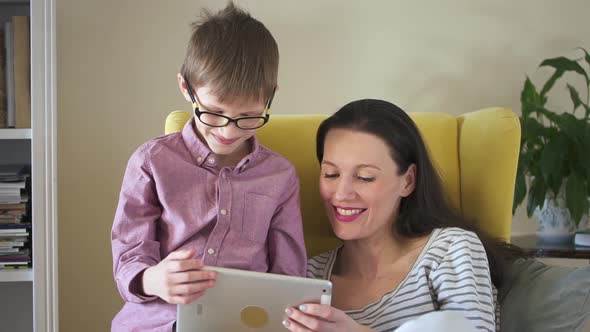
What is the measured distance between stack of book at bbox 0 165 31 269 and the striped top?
1016 millimetres

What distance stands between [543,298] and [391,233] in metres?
0.33

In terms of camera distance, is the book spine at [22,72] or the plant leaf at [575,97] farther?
the plant leaf at [575,97]

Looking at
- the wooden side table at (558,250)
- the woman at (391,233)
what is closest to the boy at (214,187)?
the woman at (391,233)

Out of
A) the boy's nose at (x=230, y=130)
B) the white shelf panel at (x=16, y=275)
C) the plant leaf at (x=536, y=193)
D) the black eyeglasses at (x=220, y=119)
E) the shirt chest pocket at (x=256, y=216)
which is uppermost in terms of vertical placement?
the black eyeglasses at (x=220, y=119)

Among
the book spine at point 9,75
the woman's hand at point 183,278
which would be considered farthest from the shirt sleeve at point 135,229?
the book spine at point 9,75

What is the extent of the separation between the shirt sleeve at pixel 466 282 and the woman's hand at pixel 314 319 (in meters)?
0.25

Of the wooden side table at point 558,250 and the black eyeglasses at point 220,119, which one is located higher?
the black eyeglasses at point 220,119

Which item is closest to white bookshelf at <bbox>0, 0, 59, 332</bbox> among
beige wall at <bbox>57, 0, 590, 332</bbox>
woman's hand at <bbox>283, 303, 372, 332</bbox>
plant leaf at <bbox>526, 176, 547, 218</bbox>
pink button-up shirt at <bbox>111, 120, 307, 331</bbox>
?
beige wall at <bbox>57, 0, 590, 332</bbox>

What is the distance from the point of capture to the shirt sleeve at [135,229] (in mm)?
1219

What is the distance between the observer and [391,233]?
4.90 ft

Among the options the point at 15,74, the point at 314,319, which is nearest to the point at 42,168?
the point at 15,74

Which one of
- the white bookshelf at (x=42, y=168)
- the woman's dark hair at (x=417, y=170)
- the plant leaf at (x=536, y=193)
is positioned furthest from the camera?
the plant leaf at (x=536, y=193)

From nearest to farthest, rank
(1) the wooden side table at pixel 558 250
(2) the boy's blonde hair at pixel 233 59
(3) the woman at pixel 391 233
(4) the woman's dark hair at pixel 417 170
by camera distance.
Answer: (2) the boy's blonde hair at pixel 233 59, (3) the woman at pixel 391 233, (4) the woman's dark hair at pixel 417 170, (1) the wooden side table at pixel 558 250

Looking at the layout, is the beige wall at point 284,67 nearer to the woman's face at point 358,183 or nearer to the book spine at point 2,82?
the book spine at point 2,82
